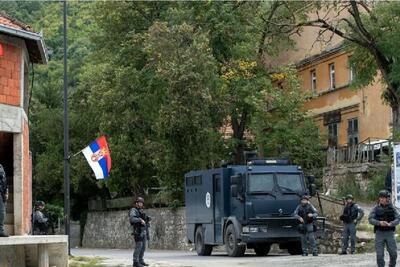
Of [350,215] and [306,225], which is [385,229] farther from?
[350,215]

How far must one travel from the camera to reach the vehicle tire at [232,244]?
24.6m

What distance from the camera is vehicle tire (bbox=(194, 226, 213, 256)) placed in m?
27.5

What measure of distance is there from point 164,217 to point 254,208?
16.2m

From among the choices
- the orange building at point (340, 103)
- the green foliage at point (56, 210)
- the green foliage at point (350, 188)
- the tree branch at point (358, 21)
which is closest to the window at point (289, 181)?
the tree branch at point (358, 21)

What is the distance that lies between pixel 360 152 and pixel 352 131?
7.07 metres

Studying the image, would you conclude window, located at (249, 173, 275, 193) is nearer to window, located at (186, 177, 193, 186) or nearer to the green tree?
window, located at (186, 177, 193, 186)

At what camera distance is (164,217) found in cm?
4012

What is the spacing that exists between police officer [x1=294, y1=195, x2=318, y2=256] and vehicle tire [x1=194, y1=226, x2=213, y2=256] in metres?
4.74

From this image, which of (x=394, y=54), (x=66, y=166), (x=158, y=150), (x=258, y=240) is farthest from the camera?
(x=158, y=150)

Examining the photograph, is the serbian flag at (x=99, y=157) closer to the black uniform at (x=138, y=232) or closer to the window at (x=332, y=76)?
the black uniform at (x=138, y=232)

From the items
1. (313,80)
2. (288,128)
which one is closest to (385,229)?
(288,128)

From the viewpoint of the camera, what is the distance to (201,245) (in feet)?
90.8

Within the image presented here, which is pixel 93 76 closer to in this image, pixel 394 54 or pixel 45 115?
pixel 45 115

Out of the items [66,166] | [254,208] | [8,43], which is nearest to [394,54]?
[254,208]
